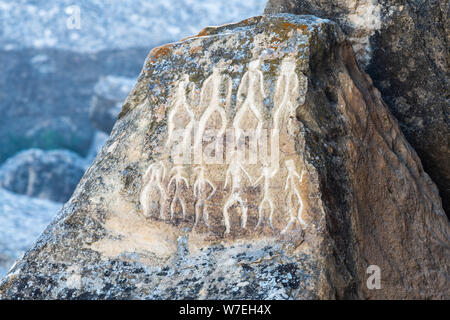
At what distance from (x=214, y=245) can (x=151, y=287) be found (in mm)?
384

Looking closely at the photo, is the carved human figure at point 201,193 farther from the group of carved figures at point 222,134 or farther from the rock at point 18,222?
the rock at point 18,222

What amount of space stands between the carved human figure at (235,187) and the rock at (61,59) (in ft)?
41.4

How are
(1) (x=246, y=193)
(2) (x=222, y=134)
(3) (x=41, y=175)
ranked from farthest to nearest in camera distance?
(3) (x=41, y=175) < (2) (x=222, y=134) < (1) (x=246, y=193)

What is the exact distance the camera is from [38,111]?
15.1m

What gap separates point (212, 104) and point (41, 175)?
11.1 metres

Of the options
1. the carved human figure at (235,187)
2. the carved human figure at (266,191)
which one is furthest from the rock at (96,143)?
the carved human figure at (266,191)

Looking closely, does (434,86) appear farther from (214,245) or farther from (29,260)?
(29,260)

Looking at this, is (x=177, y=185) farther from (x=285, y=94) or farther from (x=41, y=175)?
(x=41, y=175)

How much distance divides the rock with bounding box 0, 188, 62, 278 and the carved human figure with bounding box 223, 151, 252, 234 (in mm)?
6574

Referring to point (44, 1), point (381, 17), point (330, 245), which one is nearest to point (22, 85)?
point (44, 1)

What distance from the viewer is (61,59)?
51.0 ft

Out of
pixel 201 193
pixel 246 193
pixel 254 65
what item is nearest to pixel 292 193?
pixel 246 193

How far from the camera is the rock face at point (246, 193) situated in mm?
2971

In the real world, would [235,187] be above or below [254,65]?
below
